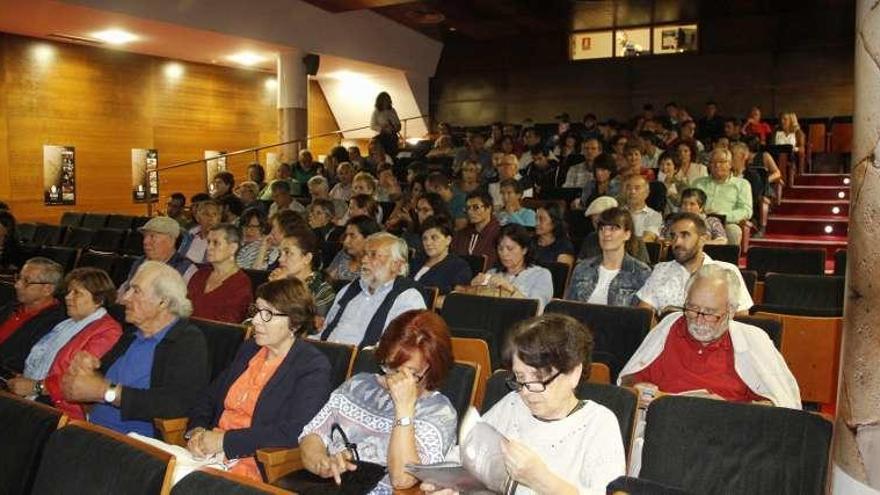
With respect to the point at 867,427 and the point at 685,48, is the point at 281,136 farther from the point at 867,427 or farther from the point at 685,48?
the point at 867,427

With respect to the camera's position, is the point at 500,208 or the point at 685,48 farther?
the point at 685,48

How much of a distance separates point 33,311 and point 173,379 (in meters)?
1.55

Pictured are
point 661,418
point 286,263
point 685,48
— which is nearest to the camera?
point 661,418

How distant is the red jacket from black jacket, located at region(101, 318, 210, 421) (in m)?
0.45

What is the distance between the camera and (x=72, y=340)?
346cm

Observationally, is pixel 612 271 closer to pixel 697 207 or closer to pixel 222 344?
pixel 697 207

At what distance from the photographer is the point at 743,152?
23.5 feet

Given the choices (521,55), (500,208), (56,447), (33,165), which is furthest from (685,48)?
(56,447)

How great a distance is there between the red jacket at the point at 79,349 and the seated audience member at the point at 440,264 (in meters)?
1.97

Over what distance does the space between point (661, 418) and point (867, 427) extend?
1.88ft

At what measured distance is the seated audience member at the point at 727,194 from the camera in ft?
22.2

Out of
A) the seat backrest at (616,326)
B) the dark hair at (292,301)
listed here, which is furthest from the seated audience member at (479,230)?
the dark hair at (292,301)

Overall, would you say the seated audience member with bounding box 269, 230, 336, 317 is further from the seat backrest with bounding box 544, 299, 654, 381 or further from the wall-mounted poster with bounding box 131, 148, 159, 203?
the wall-mounted poster with bounding box 131, 148, 159, 203

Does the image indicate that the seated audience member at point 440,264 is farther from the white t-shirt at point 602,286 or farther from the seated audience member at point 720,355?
the seated audience member at point 720,355
